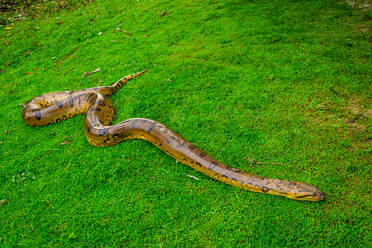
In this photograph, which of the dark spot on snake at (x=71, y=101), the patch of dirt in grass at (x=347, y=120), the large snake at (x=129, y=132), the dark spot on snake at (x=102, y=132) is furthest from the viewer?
the dark spot on snake at (x=71, y=101)

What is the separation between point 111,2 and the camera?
Result: 12.3 m

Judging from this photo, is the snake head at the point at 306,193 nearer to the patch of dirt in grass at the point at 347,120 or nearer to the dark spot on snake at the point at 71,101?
the patch of dirt in grass at the point at 347,120

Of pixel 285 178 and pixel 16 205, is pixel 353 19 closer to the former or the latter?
pixel 285 178

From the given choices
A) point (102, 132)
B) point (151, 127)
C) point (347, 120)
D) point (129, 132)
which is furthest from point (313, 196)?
point (102, 132)

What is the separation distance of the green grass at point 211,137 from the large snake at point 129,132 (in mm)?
157

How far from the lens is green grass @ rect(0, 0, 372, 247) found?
10.9 ft

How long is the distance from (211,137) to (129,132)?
173 cm

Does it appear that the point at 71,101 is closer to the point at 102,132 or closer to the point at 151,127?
the point at 102,132

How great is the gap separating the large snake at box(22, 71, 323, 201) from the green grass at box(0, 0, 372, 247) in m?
0.16

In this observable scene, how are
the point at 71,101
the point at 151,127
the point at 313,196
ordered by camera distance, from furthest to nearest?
the point at 71,101 → the point at 151,127 → the point at 313,196

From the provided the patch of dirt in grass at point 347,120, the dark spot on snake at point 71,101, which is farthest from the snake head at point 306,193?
the dark spot on snake at point 71,101

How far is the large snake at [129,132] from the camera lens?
3572 mm

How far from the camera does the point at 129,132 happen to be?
15.8 feet

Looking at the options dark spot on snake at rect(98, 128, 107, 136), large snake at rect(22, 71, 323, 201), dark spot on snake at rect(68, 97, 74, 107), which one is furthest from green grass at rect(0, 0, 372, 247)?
dark spot on snake at rect(68, 97, 74, 107)
